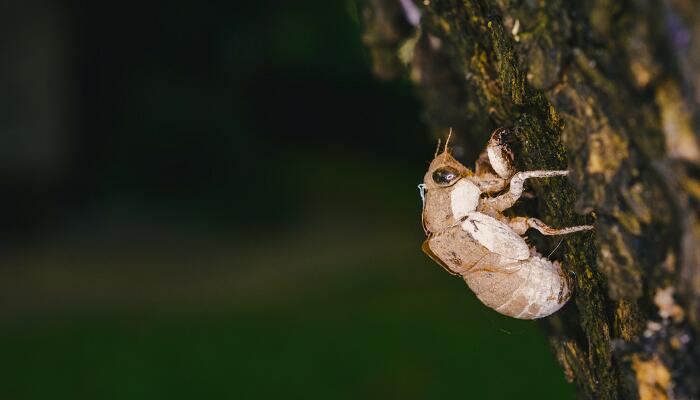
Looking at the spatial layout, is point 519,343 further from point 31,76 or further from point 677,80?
point 31,76

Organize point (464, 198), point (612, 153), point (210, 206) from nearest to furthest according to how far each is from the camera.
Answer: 1. point (612, 153)
2. point (464, 198)
3. point (210, 206)

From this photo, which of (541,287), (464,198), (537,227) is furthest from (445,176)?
(541,287)

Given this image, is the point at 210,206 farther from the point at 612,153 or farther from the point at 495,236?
the point at 612,153

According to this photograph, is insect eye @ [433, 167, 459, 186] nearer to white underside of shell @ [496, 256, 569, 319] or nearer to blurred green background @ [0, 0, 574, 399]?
white underside of shell @ [496, 256, 569, 319]

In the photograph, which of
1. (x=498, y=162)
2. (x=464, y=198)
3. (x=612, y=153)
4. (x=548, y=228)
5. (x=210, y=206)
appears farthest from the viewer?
(x=210, y=206)

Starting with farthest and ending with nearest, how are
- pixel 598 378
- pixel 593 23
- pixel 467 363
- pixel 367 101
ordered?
pixel 367 101 < pixel 467 363 < pixel 598 378 < pixel 593 23

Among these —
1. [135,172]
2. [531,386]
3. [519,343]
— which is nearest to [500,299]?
[531,386]

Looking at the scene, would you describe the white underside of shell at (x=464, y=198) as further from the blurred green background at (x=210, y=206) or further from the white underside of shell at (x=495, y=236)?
the blurred green background at (x=210, y=206)
